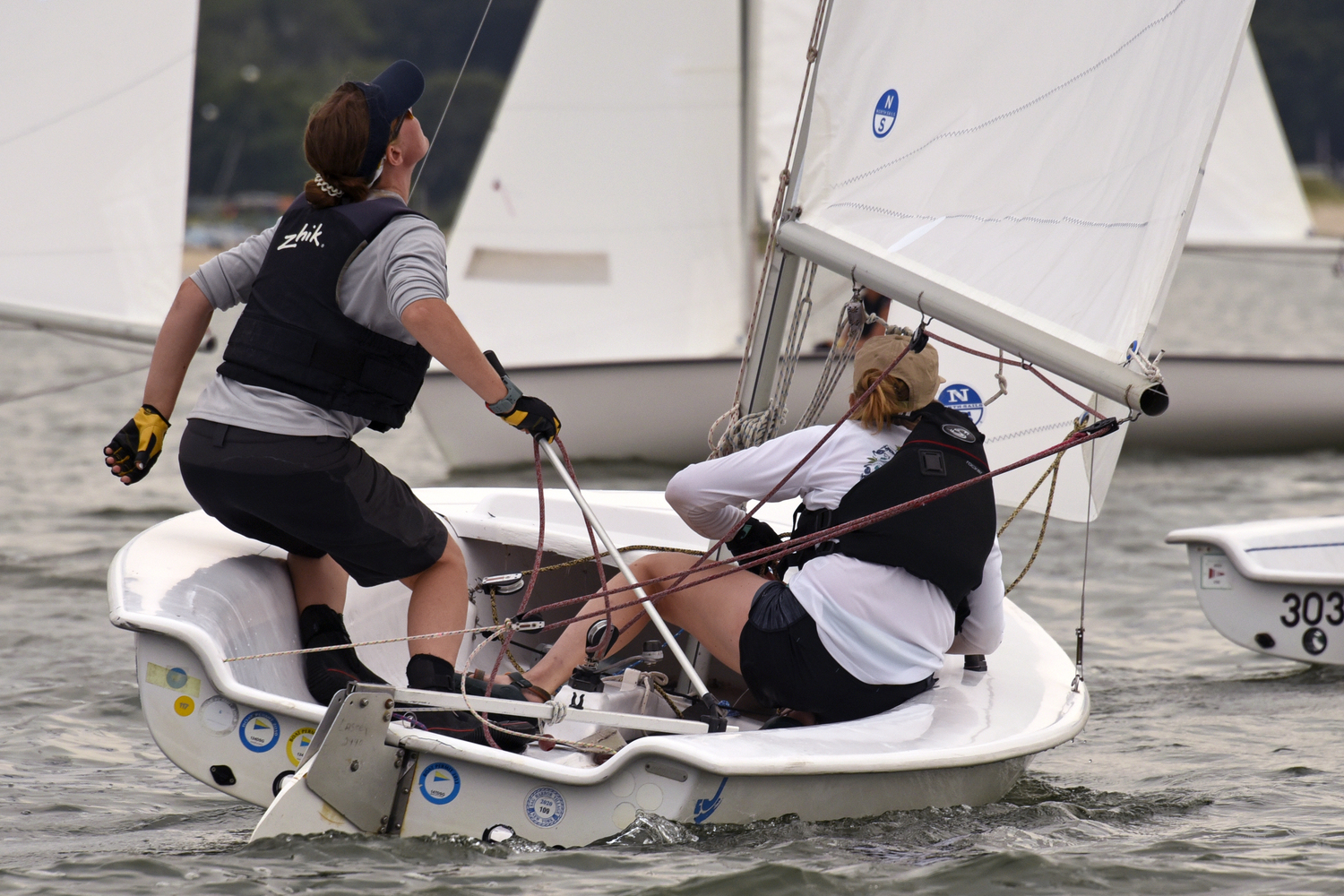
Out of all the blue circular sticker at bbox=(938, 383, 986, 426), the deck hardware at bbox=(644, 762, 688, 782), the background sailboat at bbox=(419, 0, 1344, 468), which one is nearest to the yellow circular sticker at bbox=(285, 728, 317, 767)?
the deck hardware at bbox=(644, 762, 688, 782)

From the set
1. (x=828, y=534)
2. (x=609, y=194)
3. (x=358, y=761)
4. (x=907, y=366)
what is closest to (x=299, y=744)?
(x=358, y=761)

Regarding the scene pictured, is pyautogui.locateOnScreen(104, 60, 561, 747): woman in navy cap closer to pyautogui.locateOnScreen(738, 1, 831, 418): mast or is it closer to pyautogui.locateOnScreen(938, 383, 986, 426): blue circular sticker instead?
pyautogui.locateOnScreen(738, 1, 831, 418): mast

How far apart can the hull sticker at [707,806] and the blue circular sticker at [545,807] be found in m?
0.21

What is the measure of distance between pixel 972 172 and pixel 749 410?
0.64 meters

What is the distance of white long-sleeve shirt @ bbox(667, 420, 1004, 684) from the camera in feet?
8.59

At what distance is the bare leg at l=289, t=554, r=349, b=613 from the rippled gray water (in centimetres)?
44

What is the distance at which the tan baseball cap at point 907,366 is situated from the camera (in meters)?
2.66

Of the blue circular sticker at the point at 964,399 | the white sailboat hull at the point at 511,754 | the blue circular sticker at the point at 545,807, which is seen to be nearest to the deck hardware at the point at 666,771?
the white sailboat hull at the point at 511,754

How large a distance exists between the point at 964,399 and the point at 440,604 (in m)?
1.60

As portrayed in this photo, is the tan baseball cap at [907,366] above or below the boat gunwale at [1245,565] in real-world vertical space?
above

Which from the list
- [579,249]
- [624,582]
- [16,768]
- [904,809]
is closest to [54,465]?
[579,249]

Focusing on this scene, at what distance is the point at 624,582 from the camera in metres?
2.98

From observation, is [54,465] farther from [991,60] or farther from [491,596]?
[991,60]

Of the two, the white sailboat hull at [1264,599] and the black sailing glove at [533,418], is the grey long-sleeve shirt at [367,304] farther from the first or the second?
the white sailboat hull at [1264,599]
